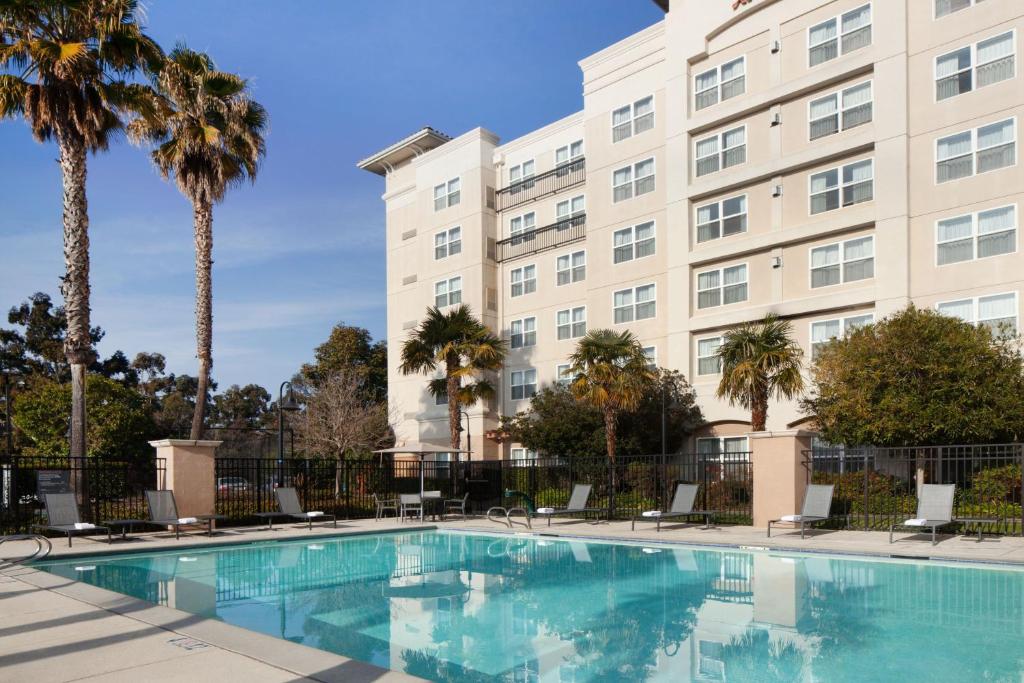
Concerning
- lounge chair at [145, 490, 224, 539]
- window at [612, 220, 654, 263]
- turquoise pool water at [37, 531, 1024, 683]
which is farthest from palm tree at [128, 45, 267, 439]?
window at [612, 220, 654, 263]

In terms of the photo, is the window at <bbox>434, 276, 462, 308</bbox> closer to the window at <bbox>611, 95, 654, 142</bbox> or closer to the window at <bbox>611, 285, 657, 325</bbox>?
the window at <bbox>611, 285, 657, 325</bbox>

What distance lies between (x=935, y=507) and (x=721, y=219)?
1573 centimetres

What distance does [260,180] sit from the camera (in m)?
26.7

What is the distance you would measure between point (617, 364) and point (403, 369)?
30.1 ft

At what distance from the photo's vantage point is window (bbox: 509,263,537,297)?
119ft

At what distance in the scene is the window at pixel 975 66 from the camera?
73.3 feet

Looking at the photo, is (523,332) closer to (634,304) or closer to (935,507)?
(634,304)

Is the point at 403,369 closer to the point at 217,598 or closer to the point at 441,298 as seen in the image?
the point at 441,298

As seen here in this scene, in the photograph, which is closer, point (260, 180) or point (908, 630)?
point (908, 630)

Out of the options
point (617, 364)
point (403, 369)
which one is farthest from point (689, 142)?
point (403, 369)

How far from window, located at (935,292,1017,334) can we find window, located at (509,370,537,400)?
1660 centimetres

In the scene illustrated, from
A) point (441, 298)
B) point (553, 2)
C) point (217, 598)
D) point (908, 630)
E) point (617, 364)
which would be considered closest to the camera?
point (908, 630)

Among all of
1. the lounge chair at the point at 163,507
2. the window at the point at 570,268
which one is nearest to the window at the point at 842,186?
the window at the point at 570,268

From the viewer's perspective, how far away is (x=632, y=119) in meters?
31.8
